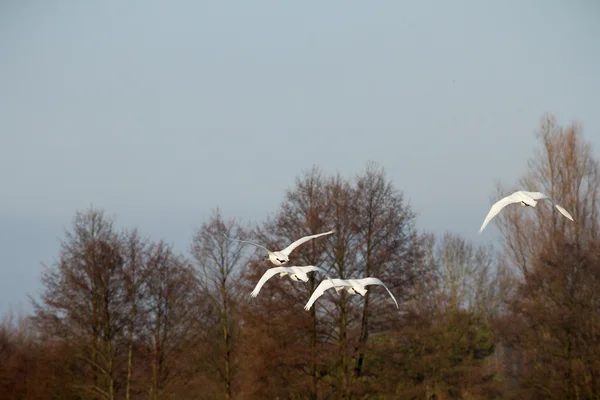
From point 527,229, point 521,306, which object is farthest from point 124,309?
point 527,229

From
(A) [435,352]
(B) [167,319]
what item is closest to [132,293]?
(B) [167,319]

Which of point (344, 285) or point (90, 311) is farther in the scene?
point (90, 311)

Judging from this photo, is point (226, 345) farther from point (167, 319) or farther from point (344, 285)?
point (344, 285)

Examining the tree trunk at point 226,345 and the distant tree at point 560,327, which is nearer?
the distant tree at point 560,327

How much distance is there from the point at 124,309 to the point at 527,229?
25.5m

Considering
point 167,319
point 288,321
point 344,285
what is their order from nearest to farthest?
point 344,285 < point 288,321 < point 167,319

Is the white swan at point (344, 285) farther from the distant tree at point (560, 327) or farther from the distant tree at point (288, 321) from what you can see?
the distant tree at point (560, 327)

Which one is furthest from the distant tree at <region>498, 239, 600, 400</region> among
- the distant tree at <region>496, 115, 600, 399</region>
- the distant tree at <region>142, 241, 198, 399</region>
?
the distant tree at <region>142, 241, 198, 399</region>

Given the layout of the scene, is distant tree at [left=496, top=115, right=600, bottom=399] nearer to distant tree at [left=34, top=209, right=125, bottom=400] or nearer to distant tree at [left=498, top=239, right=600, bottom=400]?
distant tree at [left=498, top=239, right=600, bottom=400]

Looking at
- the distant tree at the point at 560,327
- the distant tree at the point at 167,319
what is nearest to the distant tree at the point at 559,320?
the distant tree at the point at 560,327

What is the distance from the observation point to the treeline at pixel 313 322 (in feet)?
114

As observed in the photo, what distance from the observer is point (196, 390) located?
1583 inches

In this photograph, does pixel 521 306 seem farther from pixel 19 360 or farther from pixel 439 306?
pixel 19 360

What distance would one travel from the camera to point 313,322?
114ft
